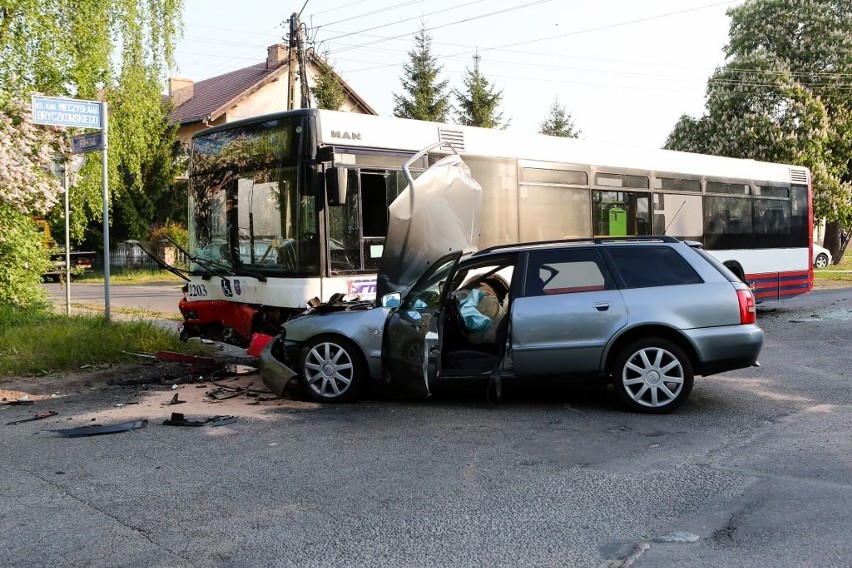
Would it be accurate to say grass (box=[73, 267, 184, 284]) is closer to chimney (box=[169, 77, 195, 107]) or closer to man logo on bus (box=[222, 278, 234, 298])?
chimney (box=[169, 77, 195, 107])

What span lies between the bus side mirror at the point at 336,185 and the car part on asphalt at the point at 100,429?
10.1ft

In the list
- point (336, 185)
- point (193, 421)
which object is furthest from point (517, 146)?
point (193, 421)

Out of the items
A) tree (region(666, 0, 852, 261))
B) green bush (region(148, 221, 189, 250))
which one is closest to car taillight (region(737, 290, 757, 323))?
tree (region(666, 0, 852, 261))

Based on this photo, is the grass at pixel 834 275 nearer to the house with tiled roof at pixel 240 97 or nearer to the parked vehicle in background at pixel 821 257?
the parked vehicle in background at pixel 821 257

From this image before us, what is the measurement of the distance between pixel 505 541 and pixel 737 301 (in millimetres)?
3926

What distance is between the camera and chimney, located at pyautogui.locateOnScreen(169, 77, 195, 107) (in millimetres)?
45531

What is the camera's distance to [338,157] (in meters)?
9.02

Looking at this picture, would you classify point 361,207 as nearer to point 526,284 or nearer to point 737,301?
point 526,284

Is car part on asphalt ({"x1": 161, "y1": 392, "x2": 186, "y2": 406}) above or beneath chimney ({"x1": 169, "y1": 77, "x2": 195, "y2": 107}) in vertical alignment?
beneath

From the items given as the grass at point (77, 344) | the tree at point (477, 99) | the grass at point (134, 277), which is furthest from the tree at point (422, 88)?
the grass at point (77, 344)

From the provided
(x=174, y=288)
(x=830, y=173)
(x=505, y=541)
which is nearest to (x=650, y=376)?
(x=505, y=541)

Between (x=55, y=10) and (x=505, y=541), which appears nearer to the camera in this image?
(x=505, y=541)

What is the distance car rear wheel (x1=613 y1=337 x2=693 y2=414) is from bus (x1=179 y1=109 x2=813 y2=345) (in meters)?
3.01

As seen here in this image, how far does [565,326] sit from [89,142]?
26.2ft
